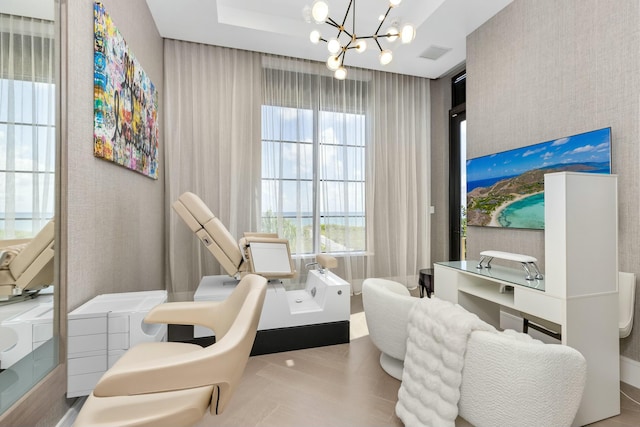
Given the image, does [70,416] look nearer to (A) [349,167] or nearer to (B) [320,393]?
(B) [320,393]

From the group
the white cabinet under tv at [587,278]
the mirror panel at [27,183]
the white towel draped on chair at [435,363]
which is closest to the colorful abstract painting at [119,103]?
the mirror panel at [27,183]

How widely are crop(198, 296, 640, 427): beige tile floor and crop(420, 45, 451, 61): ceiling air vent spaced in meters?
3.50

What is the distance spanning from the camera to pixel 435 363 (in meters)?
1.42

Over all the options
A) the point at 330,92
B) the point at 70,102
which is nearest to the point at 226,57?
the point at 330,92

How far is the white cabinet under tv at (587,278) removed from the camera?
158cm

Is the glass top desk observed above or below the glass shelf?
below

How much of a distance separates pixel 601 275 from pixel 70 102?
2.96 meters

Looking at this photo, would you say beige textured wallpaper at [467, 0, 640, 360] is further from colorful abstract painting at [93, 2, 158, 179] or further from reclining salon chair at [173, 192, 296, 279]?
colorful abstract painting at [93, 2, 158, 179]

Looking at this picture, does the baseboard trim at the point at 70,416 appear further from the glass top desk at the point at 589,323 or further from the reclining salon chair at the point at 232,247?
the glass top desk at the point at 589,323

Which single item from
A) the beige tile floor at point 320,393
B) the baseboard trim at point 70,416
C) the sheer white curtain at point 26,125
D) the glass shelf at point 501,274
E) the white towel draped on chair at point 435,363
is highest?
the sheer white curtain at point 26,125

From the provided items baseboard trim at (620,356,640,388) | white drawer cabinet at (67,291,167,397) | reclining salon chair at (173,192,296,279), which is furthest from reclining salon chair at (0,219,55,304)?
baseboard trim at (620,356,640,388)

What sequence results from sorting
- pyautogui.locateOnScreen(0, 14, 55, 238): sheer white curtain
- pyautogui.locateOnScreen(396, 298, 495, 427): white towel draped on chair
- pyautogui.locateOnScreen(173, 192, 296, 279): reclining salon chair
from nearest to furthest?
pyautogui.locateOnScreen(0, 14, 55, 238): sheer white curtain < pyautogui.locateOnScreen(396, 298, 495, 427): white towel draped on chair < pyautogui.locateOnScreen(173, 192, 296, 279): reclining salon chair

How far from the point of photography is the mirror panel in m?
1.04

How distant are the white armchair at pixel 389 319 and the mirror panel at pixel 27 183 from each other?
1.75m
